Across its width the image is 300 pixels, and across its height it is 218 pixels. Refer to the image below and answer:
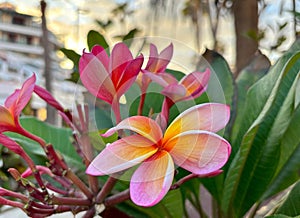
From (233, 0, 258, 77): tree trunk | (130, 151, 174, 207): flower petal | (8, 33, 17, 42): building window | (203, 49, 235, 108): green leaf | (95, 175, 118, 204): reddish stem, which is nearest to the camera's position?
(130, 151, 174, 207): flower petal

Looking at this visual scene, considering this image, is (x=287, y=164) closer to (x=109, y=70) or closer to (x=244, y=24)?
(x=109, y=70)

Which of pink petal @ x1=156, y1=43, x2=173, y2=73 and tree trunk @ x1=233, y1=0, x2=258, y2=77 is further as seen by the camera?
tree trunk @ x1=233, y1=0, x2=258, y2=77

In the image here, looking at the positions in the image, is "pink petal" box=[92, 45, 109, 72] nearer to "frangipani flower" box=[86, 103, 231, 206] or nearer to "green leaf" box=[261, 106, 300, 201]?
"frangipani flower" box=[86, 103, 231, 206]

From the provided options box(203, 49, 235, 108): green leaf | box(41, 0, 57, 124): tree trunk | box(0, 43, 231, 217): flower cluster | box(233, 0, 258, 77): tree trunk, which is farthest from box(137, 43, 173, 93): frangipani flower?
box(233, 0, 258, 77): tree trunk

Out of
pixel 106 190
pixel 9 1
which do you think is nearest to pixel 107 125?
pixel 106 190

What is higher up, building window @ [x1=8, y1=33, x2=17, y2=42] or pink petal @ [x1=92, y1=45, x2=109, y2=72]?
pink petal @ [x1=92, y1=45, x2=109, y2=72]

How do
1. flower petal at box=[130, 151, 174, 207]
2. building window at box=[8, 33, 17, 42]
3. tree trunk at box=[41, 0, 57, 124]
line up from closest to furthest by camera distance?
flower petal at box=[130, 151, 174, 207] → tree trunk at box=[41, 0, 57, 124] → building window at box=[8, 33, 17, 42]

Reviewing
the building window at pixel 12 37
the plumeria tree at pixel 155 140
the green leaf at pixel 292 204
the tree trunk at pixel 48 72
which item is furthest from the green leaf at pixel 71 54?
the building window at pixel 12 37
